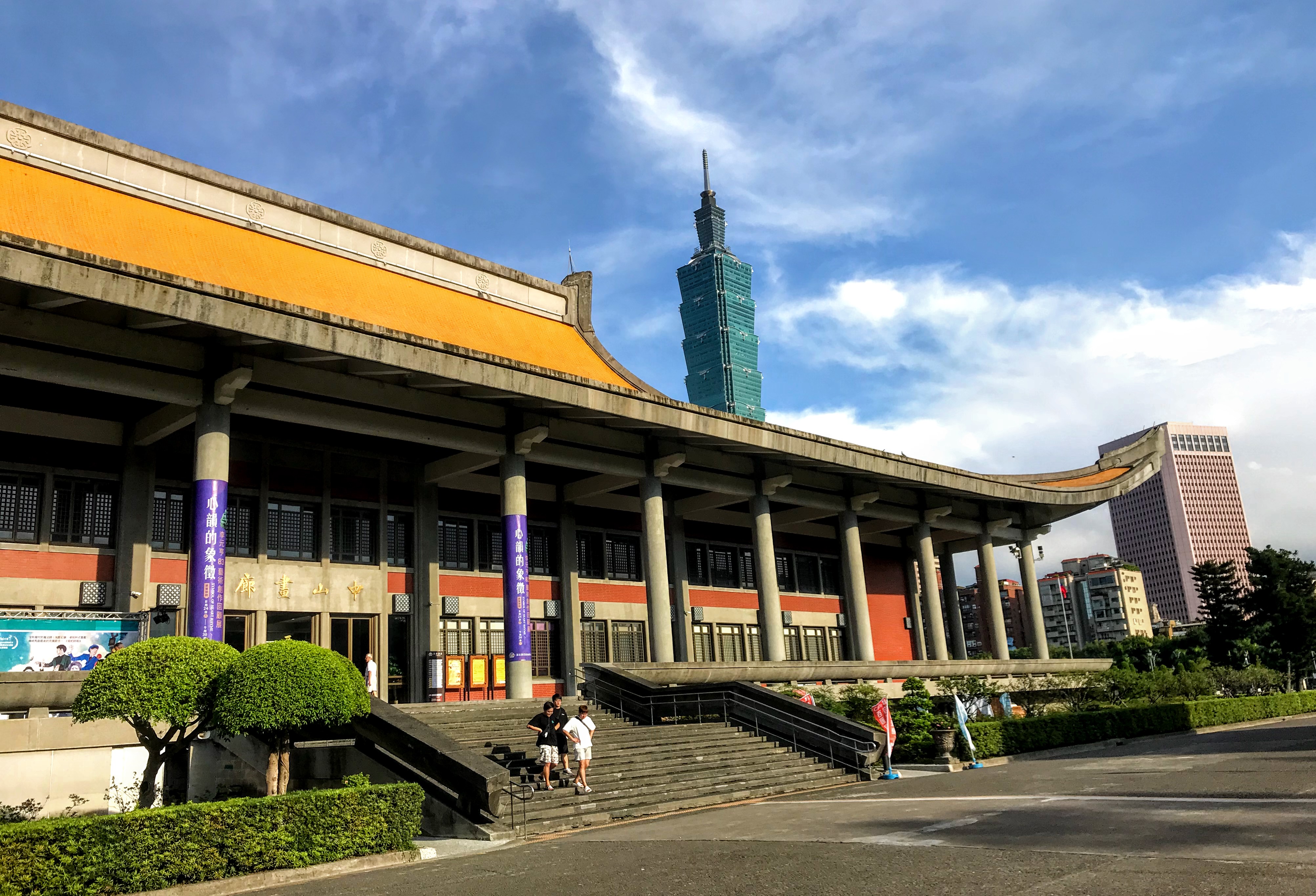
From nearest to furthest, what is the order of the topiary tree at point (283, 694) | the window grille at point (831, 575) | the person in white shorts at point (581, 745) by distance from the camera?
the topiary tree at point (283, 694) < the person in white shorts at point (581, 745) < the window grille at point (831, 575)

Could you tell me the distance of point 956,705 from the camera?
69.2ft

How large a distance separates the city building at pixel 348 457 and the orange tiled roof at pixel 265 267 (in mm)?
88

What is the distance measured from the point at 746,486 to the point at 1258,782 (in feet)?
61.2

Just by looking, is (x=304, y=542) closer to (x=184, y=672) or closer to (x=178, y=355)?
(x=178, y=355)

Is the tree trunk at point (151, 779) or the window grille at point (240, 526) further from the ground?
the window grille at point (240, 526)

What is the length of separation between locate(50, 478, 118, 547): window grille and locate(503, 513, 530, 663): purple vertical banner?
28.5 ft

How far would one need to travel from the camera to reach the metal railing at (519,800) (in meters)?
14.3

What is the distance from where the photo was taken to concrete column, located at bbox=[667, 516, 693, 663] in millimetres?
32531

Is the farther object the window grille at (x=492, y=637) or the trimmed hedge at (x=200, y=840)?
the window grille at (x=492, y=637)

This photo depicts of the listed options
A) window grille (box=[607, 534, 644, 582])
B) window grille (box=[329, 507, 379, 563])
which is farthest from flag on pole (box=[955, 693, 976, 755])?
window grille (box=[329, 507, 379, 563])

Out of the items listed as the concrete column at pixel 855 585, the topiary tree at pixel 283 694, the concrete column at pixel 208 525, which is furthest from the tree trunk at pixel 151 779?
the concrete column at pixel 855 585

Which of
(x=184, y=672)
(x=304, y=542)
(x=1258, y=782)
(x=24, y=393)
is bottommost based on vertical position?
(x=1258, y=782)

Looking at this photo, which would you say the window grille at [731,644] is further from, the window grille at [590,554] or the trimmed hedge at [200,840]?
the trimmed hedge at [200,840]

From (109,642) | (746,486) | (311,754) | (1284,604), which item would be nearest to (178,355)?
(109,642)
